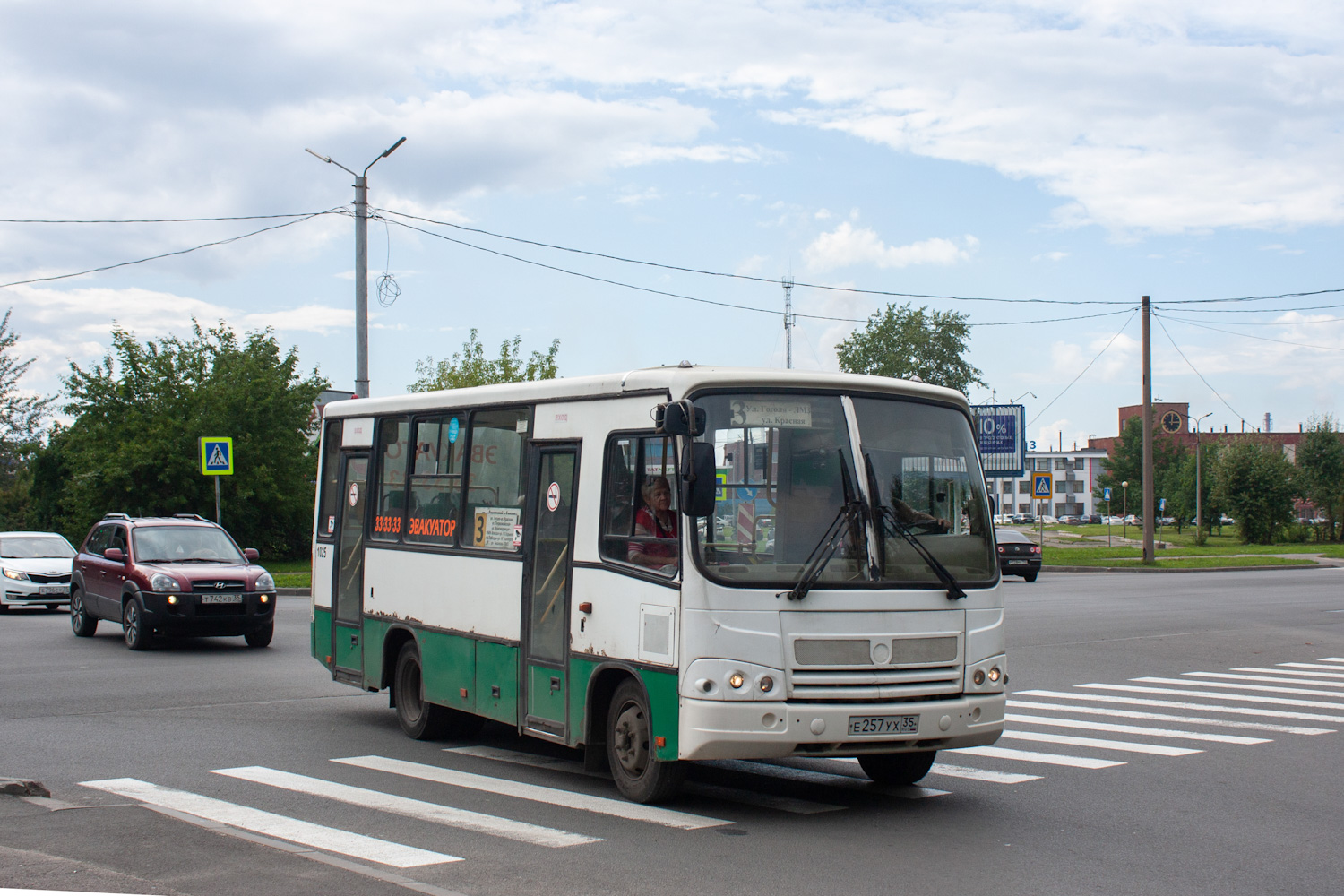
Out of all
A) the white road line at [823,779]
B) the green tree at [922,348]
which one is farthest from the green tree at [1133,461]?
the white road line at [823,779]

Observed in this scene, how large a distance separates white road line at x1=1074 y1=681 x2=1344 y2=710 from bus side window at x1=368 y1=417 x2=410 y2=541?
739 cm

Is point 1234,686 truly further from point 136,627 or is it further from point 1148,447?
point 1148,447

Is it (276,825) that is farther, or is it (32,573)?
(32,573)

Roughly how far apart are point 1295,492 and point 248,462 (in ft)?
188

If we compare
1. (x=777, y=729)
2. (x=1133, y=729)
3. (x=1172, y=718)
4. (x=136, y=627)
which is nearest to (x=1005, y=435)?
(x=136, y=627)

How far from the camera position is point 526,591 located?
356 inches

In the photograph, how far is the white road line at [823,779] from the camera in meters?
8.46

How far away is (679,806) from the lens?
7875 mm

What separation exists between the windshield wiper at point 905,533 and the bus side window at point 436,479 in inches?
140

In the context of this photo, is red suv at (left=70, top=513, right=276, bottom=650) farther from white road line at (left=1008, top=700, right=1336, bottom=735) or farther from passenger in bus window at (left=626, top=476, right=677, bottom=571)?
passenger in bus window at (left=626, top=476, right=677, bottom=571)

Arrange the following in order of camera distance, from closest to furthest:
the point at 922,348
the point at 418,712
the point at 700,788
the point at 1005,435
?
the point at 700,788 → the point at 418,712 → the point at 1005,435 → the point at 922,348

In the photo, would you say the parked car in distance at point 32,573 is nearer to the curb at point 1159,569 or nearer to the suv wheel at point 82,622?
the suv wheel at point 82,622

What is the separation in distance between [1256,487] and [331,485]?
232 ft

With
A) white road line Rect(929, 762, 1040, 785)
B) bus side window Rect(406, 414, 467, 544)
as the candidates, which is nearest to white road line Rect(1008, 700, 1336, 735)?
white road line Rect(929, 762, 1040, 785)
